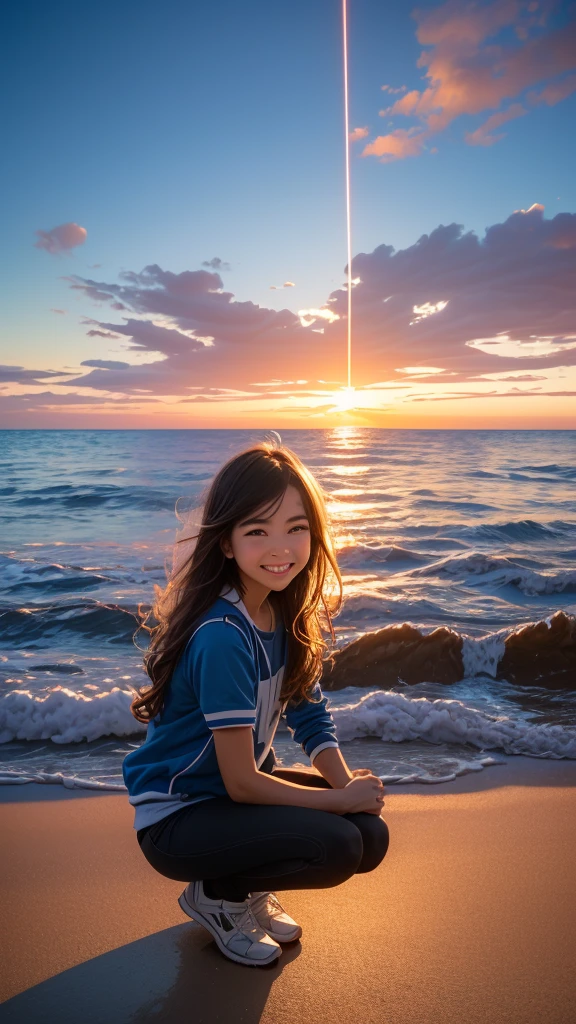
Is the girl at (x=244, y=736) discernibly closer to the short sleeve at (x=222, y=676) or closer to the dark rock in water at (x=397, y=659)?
the short sleeve at (x=222, y=676)

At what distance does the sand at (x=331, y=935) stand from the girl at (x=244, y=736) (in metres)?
0.15

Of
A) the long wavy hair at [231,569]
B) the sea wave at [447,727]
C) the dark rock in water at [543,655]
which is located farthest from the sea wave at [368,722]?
the long wavy hair at [231,569]

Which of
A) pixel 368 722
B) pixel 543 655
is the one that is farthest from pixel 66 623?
pixel 543 655

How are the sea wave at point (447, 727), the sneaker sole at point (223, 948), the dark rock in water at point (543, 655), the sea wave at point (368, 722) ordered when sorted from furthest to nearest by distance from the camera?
the dark rock in water at point (543, 655), the sea wave at point (368, 722), the sea wave at point (447, 727), the sneaker sole at point (223, 948)

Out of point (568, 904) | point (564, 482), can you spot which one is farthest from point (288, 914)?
point (564, 482)

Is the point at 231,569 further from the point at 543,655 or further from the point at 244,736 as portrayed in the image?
the point at 543,655

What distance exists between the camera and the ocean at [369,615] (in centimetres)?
413

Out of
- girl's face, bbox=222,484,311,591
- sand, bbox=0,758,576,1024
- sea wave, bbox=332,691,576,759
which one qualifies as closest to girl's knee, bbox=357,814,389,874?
sand, bbox=0,758,576,1024

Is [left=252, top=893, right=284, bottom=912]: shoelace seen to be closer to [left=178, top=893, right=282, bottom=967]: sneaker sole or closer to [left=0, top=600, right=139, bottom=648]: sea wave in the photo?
[left=178, top=893, right=282, bottom=967]: sneaker sole

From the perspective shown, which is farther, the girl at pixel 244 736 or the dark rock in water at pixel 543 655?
the dark rock in water at pixel 543 655

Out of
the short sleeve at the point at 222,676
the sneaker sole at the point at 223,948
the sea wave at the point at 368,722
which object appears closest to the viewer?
the short sleeve at the point at 222,676

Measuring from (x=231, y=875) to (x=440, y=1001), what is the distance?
70cm

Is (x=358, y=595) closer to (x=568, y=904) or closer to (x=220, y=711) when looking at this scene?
(x=568, y=904)

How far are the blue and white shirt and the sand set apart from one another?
484mm
